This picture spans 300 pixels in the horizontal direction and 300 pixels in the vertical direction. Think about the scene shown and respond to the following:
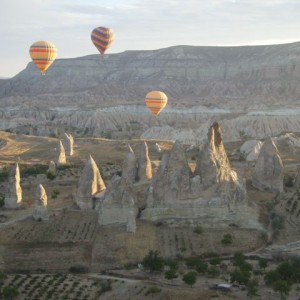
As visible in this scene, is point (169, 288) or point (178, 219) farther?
point (178, 219)

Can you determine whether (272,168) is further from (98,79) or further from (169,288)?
Result: (98,79)

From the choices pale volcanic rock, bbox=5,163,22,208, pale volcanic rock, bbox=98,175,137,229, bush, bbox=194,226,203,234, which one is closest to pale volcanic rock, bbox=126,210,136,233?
pale volcanic rock, bbox=98,175,137,229

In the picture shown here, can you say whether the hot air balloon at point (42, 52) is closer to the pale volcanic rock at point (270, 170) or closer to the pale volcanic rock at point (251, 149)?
the pale volcanic rock at point (251, 149)

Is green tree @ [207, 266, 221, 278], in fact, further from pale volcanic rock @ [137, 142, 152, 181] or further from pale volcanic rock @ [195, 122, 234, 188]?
pale volcanic rock @ [137, 142, 152, 181]

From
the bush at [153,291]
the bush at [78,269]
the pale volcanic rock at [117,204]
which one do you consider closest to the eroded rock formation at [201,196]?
the pale volcanic rock at [117,204]

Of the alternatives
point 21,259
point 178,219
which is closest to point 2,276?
point 21,259

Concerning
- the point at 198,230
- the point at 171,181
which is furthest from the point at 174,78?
the point at 198,230
